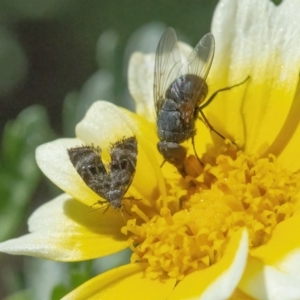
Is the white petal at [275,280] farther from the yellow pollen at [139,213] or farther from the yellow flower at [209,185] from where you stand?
the yellow pollen at [139,213]

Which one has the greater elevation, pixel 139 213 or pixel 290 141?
pixel 290 141

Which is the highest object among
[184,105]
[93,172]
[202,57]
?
[202,57]

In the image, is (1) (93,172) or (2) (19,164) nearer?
(1) (93,172)

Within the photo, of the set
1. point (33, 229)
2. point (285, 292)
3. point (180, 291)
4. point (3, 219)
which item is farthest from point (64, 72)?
point (285, 292)

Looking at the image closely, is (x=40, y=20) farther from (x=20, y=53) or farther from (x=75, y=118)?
(x=75, y=118)

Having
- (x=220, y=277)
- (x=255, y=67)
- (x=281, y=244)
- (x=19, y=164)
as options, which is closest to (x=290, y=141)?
(x=255, y=67)

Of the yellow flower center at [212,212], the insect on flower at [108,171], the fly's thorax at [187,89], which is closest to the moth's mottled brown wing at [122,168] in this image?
the insect on flower at [108,171]

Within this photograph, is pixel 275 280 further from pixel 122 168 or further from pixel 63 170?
pixel 63 170
